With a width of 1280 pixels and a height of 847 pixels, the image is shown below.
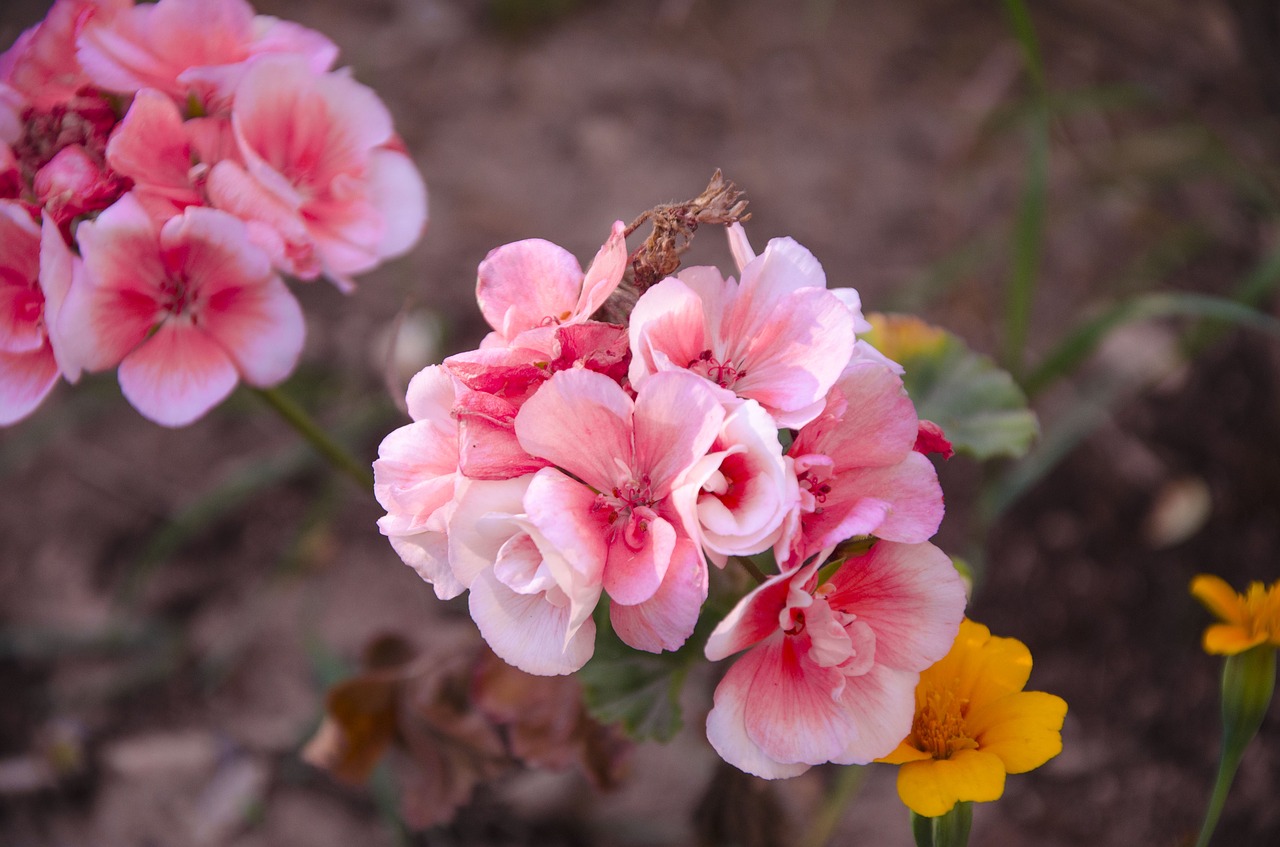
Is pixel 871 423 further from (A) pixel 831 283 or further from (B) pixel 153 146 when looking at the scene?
(A) pixel 831 283

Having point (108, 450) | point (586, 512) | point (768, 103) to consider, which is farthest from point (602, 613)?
point (768, 103)

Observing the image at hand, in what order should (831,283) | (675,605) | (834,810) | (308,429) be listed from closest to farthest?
(675,605) → (308,429) → (834,810) → (831,283)

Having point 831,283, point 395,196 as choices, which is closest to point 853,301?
point 395,196

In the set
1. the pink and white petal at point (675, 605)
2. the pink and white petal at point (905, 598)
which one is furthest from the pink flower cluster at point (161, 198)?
the pink and white petal at point (905, 598)

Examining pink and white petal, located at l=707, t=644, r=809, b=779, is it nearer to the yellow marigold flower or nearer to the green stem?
the yellow marigold flower

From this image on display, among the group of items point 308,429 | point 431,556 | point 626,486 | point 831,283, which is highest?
point 626,486

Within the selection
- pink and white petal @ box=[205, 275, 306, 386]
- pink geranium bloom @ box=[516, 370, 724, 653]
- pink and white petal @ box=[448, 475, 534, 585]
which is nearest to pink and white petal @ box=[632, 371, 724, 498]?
pink geranium bloom @ box=[516, 370, 724, 653]
